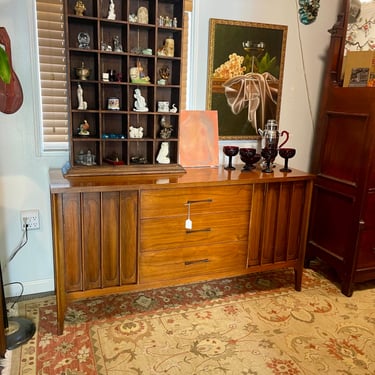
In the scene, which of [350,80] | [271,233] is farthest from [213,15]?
[271,233]

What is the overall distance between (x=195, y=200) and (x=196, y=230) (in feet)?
0.61

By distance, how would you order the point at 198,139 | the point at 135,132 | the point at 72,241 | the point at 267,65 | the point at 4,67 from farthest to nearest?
the point at 267,65, the point at 198,139, the point at 135,132, the point at 72,241, the point at 4,67

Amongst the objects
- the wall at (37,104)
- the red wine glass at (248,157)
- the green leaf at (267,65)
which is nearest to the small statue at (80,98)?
the wall at (37,104)

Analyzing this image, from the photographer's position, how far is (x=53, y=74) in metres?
2.13

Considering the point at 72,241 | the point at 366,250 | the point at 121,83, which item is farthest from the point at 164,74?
the point at 366,250

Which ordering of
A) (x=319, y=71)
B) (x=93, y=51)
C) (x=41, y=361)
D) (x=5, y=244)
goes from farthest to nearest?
1. (x=319, y=71)
2. (x=5, y=244)
3. (x=93, y=51)
4. (x=41, y=361)

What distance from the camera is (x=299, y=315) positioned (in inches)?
89.0

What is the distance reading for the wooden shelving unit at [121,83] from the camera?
207 centimetres

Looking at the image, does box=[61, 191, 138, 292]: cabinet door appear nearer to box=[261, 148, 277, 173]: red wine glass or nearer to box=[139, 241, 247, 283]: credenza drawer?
box=[139, 241, 247, 283]: credenza drawer

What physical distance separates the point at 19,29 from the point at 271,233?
6.20ft

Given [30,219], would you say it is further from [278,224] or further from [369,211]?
[369,211]

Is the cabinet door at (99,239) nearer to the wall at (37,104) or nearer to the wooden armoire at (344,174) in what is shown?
the wall at (37,104)

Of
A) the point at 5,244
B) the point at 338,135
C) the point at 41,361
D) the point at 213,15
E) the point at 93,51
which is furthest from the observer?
the point at 338,135

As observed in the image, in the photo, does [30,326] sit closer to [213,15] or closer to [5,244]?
[5,244]
